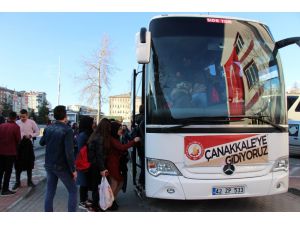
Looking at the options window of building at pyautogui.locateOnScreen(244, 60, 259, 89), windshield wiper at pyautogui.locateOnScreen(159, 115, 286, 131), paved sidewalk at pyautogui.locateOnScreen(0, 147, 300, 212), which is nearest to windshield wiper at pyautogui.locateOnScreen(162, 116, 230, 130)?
windshield wiper at pyautogui.locateOnScreen(159, 115, 286, 131)

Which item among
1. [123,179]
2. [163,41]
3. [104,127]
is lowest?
[123,179]

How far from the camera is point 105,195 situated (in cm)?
662

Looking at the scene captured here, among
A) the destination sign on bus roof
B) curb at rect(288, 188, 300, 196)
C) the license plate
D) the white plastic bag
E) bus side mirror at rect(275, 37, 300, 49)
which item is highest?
the destination sign on bus roof

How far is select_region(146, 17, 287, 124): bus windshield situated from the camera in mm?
5984

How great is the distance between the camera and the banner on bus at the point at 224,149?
5902 mm

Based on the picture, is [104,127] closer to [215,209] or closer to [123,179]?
[123,179]

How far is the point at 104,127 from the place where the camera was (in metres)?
6.71

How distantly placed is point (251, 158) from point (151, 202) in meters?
2.41

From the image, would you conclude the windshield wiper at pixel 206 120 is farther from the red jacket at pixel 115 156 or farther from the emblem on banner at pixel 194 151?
the red jacket at pixel 115 156

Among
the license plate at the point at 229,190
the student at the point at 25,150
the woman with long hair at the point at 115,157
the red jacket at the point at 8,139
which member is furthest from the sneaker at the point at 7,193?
the license plate at the point at 229,190

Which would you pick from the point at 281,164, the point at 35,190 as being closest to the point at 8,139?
the point at 35,190

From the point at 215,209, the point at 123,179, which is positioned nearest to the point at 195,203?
the point at 215,209

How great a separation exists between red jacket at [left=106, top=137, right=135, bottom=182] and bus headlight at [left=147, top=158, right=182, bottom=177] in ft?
3.14

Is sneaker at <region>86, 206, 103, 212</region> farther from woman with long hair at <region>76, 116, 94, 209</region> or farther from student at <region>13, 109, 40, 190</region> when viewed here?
student at <region>13, 109, 40, 190</region>
